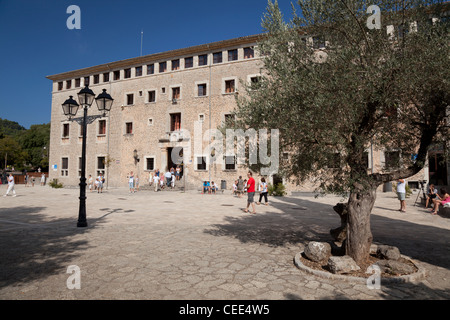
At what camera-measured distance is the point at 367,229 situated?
5.32 metres

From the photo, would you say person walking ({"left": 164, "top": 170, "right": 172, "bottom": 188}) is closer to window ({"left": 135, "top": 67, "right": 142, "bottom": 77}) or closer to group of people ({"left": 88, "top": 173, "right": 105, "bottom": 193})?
group of people ({"left": 88, "top": 173, "right": 105, "bottom": 193})

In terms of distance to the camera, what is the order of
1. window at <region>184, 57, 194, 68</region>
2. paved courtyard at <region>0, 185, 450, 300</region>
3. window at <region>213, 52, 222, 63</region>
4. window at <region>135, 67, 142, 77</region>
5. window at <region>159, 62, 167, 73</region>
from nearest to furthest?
paved courtyard at <region>0, 185, 450, 300</region>, window at <region>213, 52, 222, 63</region>, window at <region>184, 57, 194, 68</region>, window at <region>159, 62, 167, 73</region>, window at <region>135, 67, 142, 77</region>

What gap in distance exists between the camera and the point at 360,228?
5289 mm

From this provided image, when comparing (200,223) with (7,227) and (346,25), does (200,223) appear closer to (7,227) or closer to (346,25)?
(7,227)

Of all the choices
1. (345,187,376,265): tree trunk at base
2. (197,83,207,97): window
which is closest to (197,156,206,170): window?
(197,83,207,97): window

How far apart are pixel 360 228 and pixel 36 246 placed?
7178 millimetres

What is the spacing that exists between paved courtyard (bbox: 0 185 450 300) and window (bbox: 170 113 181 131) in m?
20.0

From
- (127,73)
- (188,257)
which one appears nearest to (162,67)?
(127,73)

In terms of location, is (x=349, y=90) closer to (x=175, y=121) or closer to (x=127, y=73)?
(x=175, y=121)

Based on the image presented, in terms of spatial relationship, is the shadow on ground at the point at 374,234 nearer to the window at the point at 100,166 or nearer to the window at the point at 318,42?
the window at the point at 318,42

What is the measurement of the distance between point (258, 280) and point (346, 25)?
16.5 ft

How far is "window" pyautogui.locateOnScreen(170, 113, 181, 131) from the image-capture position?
2981 centimetres
